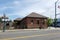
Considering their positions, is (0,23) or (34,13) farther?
(34,13)

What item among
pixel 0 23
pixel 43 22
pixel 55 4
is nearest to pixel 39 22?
pixel 43 22

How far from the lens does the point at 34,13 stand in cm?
6631

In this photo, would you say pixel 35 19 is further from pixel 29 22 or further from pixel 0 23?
pixel 0 23

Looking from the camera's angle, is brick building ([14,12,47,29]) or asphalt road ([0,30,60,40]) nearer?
asphalt road ([0,30,60,40])

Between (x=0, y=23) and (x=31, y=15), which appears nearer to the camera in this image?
(x=0, y=23)

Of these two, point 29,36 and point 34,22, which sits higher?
point 34,22

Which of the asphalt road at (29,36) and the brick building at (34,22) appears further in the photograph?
the brick building at (34,22)

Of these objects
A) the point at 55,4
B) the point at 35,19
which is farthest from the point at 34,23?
the point at 55,4

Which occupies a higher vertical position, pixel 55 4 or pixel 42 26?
pixel 55 4

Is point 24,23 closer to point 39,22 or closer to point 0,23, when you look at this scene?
point 39,22

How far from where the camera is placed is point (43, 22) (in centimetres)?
6531

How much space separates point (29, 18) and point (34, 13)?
3.74 meters

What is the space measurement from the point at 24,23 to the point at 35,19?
4.42 m

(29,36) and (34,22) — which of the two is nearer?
(29,36)
